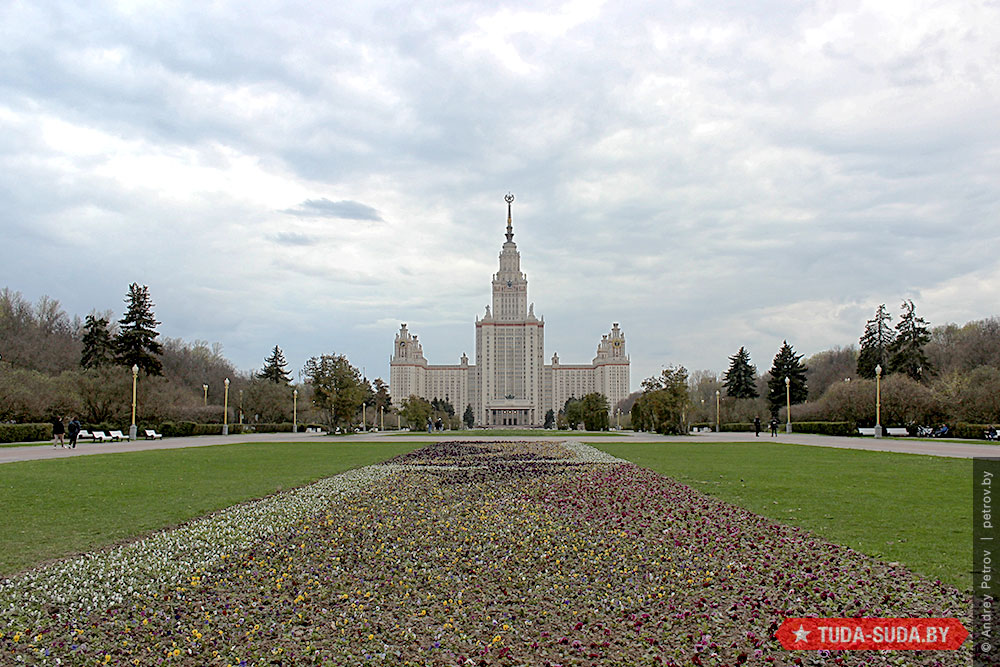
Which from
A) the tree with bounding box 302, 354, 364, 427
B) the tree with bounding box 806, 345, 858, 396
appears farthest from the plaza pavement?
the tree with bounding box 806, 345, 858, 396

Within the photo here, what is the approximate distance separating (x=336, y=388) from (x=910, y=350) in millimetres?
46898

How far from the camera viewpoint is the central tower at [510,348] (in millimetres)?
171375

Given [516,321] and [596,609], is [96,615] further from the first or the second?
[516,321]

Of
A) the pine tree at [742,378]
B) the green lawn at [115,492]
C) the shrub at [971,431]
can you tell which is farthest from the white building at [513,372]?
the green lawn at [115,492]

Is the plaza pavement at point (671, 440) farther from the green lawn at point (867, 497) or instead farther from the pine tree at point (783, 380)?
the pine tree at point (783, 380)

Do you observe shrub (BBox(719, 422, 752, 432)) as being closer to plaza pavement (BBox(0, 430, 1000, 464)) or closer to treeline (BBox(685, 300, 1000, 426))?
treeline (BBox(685, 300, 1000, 426))

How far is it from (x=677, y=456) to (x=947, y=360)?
53.1 meters

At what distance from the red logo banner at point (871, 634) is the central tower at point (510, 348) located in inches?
6488

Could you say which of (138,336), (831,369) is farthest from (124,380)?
(831,369)

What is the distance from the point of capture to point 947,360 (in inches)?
2562

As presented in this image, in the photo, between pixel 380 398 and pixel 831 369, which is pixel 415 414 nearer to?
pixel 380 398

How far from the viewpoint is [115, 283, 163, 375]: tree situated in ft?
178

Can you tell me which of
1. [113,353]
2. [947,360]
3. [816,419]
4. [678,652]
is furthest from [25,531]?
[947,360]

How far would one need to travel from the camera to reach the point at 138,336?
54656 mm
